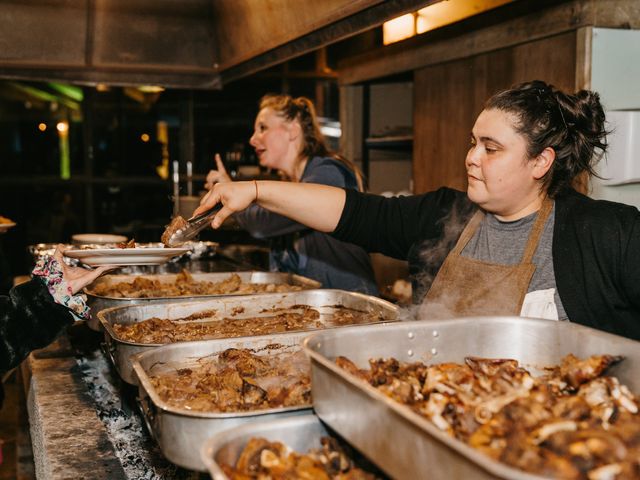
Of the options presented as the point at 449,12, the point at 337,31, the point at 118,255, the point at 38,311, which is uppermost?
the point at 449,12

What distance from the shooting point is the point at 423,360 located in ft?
4.94

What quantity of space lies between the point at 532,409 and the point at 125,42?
4.06m

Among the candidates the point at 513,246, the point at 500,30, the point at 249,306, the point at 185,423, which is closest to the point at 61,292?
the point at 249,306

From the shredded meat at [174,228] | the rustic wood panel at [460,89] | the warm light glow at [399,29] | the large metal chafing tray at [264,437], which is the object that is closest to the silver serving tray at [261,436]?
the large metal chafing tray at [264,437]

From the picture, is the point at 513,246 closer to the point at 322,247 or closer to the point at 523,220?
the point at 523,220

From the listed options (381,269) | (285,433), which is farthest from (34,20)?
(285,433)

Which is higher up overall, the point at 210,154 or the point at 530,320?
the point at 210,154

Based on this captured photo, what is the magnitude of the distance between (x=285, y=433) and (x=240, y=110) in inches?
270

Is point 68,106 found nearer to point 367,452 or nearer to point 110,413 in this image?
point 110,413

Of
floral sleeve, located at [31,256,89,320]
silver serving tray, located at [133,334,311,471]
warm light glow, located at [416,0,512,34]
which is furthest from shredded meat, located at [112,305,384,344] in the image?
warm light glow, located at [416,0,512,34]

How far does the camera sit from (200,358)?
186 cm

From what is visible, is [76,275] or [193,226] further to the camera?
[193,226]

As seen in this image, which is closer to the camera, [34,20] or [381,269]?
[34,20]

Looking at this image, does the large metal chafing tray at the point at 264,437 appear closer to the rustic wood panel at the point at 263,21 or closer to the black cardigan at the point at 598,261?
the black cardigan at the point at 598,261
